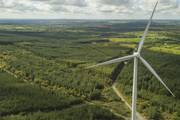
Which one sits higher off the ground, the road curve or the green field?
the green field

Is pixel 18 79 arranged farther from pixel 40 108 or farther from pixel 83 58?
pixel 83 58

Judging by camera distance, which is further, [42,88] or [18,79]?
[18,79]

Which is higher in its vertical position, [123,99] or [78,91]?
[78,91]

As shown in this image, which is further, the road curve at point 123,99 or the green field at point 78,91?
the road curve at point 123,99

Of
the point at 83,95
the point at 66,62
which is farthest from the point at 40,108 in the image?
the point at 66,62

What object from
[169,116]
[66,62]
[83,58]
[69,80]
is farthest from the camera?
[83,58]

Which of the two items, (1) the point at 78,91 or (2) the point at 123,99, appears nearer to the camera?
(2) the point at 123,99

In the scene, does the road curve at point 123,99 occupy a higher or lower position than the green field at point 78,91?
lower

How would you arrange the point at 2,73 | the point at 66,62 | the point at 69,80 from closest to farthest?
the point at 69,80 < the point at 2,73 < the point at 66,62

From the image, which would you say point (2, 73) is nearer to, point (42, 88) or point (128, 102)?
point (42, 88)

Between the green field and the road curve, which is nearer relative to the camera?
the green field
